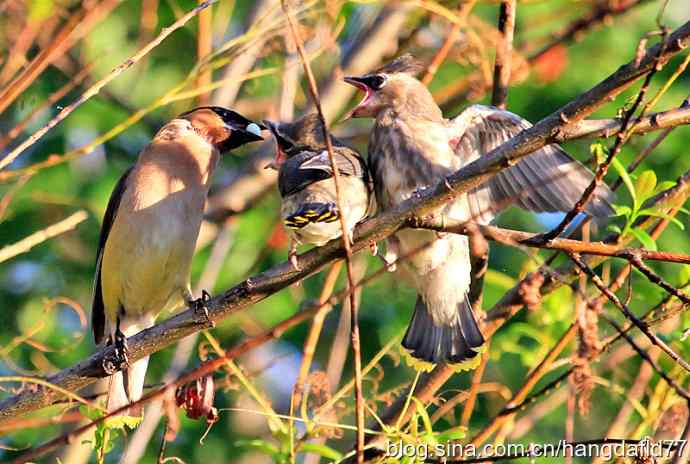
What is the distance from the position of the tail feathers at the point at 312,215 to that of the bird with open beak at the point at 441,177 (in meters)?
0.65

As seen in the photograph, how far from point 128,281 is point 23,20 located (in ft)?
4.35

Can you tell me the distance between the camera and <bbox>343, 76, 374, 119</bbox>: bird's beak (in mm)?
5074

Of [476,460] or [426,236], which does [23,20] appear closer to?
[426,236]

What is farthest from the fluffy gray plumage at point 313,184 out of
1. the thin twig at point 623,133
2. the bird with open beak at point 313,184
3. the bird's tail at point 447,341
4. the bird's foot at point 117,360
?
the thin twig at point 623,133

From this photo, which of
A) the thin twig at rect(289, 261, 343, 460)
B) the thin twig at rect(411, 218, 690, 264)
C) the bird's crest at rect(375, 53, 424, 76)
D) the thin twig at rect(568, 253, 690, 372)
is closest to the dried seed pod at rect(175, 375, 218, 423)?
the thin twig at rect(289, 261, 343, 460)

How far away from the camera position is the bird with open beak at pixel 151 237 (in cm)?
508

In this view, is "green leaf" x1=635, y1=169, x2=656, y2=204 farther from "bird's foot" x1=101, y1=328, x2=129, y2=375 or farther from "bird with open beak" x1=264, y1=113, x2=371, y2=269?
"bird's foot" x1=101, y1=328, x2=129, y2=375

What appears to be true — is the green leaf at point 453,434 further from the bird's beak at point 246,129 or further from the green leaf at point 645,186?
the bird's beak at point 246,129

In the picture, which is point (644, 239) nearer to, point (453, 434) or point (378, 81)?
point (453, 434)

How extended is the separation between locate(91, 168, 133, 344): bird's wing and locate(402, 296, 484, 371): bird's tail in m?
1.61

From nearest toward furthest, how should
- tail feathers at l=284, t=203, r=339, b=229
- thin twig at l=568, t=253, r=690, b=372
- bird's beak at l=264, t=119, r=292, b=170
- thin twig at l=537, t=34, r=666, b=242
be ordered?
thin twig at l=537, t=34, r=666, b=242 < thin twig at l=568, t=253, r=690, b=372 < tail feathers at l=284, t=203, r=339, b=229 < bird's beak at l=264, t=119, r=292, b=170

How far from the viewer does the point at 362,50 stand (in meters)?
6.36

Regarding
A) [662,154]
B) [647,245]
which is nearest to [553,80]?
[662,154]

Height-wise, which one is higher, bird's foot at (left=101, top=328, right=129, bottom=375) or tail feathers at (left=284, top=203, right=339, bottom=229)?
tail feathers at (left=284, top=203, right=339, bottom=229)
